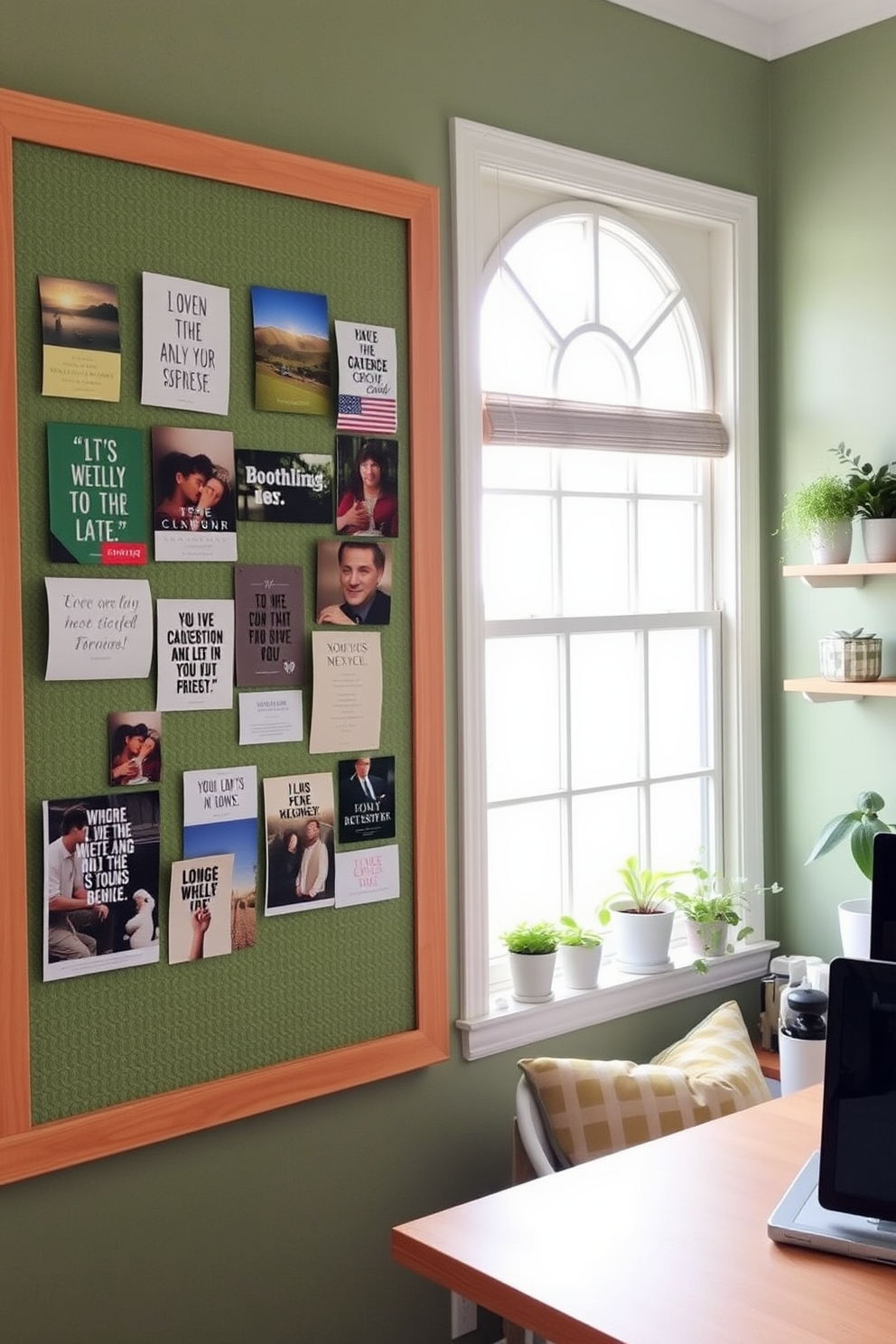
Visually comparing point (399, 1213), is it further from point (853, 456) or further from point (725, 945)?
point (853, 456)

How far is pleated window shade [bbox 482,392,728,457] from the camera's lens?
2.85m

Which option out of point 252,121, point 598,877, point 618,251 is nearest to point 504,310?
point 618,251

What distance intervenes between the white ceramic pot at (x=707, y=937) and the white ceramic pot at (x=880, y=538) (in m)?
0.91

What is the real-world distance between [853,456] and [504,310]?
36.9 inches

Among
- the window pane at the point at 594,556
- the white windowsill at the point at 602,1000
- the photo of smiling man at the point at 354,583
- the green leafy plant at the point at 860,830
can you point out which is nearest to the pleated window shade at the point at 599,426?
the window pane at the point at 594,556

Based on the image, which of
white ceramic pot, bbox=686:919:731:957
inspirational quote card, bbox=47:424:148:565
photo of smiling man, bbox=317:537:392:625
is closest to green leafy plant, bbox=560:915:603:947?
white ceramic pot, bbox=686:919:731:957

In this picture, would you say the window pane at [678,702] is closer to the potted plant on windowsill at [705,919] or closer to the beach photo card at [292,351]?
the potted plant on windowsill at [705,919]

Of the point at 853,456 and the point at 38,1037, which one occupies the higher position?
the point at 853,456

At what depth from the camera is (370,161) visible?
2570 millimetres

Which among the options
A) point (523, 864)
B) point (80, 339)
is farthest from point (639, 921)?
point (80, 339)

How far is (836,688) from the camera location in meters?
3.12

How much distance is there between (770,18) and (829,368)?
2.81 ft

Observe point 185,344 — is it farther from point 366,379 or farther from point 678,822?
point 678,822

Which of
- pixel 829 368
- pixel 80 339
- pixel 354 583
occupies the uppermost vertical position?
pixel 829 368
